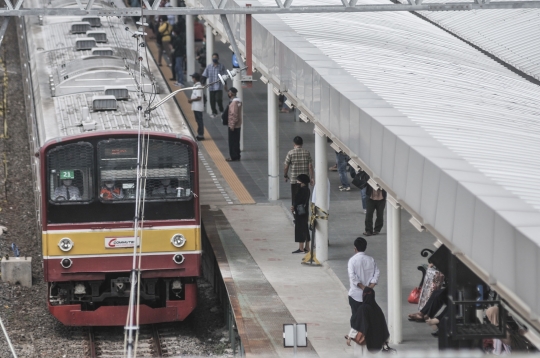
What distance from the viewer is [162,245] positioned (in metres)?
13.4

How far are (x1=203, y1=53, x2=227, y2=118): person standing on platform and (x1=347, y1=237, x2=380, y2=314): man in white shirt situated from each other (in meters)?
12.2

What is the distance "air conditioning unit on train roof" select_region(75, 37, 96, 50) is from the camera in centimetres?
1698

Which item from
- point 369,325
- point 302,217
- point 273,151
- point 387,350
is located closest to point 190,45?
point 273,151

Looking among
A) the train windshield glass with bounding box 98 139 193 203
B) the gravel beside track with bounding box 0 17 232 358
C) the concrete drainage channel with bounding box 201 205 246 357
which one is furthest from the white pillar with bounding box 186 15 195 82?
the train windshield glass with bounding box 98 139 193 203

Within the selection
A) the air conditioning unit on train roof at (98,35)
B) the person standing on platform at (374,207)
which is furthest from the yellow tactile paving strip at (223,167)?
the person standing on platform at (374,207)

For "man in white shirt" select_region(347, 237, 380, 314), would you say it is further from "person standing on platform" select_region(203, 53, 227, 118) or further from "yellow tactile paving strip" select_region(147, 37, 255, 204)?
"person standing on platform" select_region(203, 53, 227, 118)

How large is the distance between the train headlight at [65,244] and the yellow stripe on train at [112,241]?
26 millimetres

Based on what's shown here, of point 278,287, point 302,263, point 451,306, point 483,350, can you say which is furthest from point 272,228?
point 451,306

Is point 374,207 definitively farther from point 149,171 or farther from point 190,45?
point 190,45

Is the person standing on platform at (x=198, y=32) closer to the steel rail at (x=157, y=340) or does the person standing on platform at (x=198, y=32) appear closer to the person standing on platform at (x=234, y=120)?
the person standing on platform at (x=234, y=120)

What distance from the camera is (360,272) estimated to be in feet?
39.7

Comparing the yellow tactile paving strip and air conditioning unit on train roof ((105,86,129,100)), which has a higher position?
air conditioning unit on train roof ((105,86,129,100))

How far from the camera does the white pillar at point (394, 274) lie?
1242 cm

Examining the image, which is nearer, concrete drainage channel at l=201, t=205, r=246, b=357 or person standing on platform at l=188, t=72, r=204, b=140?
concrete drainage channel at l=201, t=205, r=246, b=357
